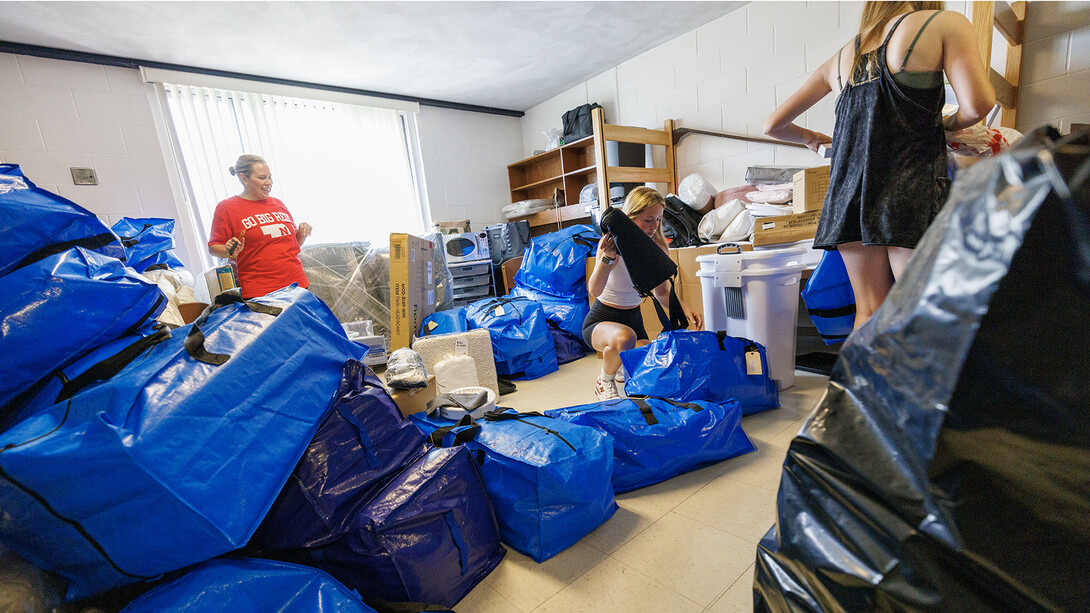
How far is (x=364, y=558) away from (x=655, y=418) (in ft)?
3.02

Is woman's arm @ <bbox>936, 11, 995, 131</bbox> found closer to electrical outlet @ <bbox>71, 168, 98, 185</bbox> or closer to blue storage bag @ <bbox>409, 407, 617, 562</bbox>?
blue storage bag @ <bbox>409, 407, 617, 562</bbox>

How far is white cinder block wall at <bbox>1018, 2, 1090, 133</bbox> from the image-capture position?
6.38ft

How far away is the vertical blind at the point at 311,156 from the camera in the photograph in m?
3.60

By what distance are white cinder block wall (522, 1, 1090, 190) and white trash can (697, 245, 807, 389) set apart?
1506 mm

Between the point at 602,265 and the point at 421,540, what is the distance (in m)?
1.50

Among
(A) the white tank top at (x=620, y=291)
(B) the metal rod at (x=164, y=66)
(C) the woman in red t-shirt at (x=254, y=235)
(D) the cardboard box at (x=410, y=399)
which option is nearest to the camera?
(D) the cardboard box at (x=410, y=399)

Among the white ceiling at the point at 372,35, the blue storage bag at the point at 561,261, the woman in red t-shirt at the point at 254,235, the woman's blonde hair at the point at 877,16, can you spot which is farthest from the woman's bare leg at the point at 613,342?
the white ceiling at the point at 372,35

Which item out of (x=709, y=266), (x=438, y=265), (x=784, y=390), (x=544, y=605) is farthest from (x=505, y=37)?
(x=544, y=605)

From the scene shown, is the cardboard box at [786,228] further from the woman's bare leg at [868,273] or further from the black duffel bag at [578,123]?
the black duffel bag at [578,123]

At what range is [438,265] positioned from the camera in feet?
12.0

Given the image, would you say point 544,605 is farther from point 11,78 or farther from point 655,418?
point 11,78

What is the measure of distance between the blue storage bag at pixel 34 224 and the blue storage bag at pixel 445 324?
6.06 ft

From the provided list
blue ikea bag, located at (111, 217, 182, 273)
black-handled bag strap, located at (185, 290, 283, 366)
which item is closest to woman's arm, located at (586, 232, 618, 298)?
black-handled bag strap, located at (185, 290, 283, 366)

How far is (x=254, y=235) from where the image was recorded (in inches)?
96.2
